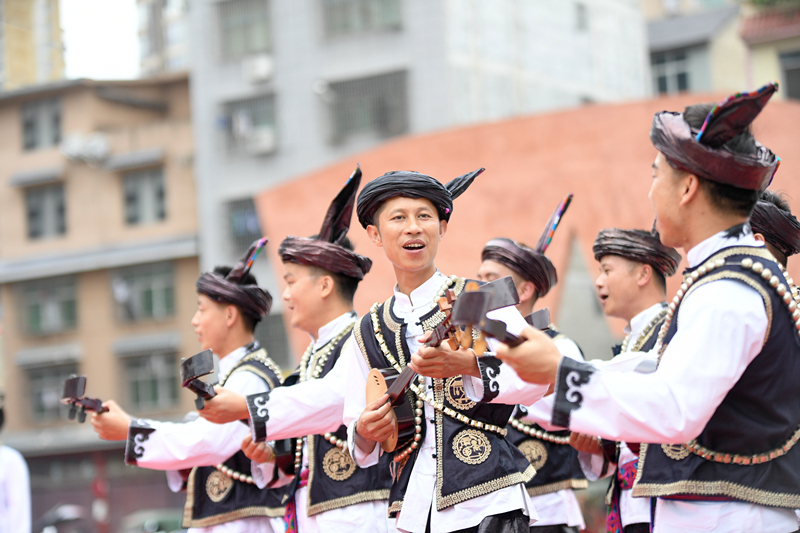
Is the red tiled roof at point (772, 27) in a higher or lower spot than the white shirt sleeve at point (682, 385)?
higher

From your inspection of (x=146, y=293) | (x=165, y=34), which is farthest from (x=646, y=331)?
(x=165, y=34)

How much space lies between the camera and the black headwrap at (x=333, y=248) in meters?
4.73

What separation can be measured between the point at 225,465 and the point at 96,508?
20.9 meters

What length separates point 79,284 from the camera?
87.9ft

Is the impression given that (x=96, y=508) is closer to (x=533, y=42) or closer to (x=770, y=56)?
(x=533, y=42)

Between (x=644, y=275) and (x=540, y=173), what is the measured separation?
37.1 feet

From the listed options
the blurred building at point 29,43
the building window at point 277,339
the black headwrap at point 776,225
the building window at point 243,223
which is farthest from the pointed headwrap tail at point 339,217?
the blurred building at point 29,43

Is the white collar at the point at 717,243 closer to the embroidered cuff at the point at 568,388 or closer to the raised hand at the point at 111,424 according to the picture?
the embroidered cuff at the point at 568,388

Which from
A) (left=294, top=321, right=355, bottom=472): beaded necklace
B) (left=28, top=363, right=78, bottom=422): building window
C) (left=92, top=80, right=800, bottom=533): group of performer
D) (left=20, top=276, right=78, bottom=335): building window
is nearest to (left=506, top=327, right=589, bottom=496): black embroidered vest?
(left=92, top=80, right=800, bottom=533): group of performer

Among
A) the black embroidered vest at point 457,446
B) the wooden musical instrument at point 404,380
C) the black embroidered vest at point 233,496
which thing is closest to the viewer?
the wooden musical instrument at point 404,380

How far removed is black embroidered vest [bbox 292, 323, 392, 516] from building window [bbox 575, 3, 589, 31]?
2146 centimetres

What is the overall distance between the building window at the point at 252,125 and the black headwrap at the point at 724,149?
20.7m

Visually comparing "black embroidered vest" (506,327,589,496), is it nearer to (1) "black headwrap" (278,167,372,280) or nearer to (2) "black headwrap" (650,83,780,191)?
(1) "black headwrap" (278,167,372,280)

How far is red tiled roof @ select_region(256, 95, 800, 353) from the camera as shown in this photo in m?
14.7
